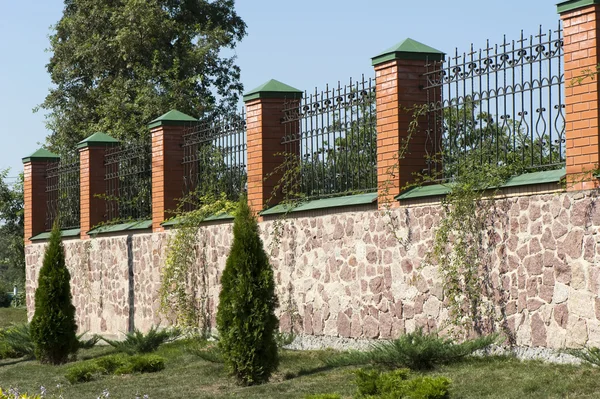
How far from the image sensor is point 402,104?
11383 mm

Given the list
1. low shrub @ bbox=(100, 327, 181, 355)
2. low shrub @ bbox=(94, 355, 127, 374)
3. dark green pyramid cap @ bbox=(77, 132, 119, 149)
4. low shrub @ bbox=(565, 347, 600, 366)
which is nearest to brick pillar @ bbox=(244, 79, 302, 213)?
low shrub @ bbox=(100, 327, 181, 355)

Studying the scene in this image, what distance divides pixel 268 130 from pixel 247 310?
3.78m

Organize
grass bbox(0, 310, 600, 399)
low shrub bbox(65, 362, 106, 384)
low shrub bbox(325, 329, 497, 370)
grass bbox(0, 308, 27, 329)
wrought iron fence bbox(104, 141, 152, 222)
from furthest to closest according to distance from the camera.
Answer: grass bbox(0, 308, 27, 329), wrought iron fence bbox(104, 141, 152, 222), low shrub bbox(65, 362, 106, 384), low shrub bbox(325, 329, 497, 370), grass bbox(0, 310, 600, 399)

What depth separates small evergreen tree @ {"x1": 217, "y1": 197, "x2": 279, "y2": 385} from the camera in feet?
34.7

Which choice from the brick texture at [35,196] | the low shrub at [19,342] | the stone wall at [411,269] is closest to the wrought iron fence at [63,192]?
the brick texture at [35,196]

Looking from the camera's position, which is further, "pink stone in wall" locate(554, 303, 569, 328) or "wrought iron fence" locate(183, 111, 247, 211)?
"wrought iron fence" locate(183, 111, 247, 211)

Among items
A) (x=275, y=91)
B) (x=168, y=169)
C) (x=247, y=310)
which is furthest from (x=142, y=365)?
(x=168, y=169)

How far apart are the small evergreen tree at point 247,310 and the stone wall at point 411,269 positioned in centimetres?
146

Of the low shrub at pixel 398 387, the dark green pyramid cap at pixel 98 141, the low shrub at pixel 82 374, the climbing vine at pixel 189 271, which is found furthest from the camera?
the dark green pyramid cap at pixel 98 141

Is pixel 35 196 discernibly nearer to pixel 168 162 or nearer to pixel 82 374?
pixel 168 162

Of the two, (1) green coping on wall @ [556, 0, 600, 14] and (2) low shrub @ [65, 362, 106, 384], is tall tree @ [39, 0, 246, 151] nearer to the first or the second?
(2) low shrub @ [65, 362, 106, 384]

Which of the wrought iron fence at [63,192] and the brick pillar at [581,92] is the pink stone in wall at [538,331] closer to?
the brick pillar at [581,92]

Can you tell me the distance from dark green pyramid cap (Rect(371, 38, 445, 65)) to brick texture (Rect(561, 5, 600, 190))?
88.4 inches

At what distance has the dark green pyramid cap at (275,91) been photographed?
44.9 feet
